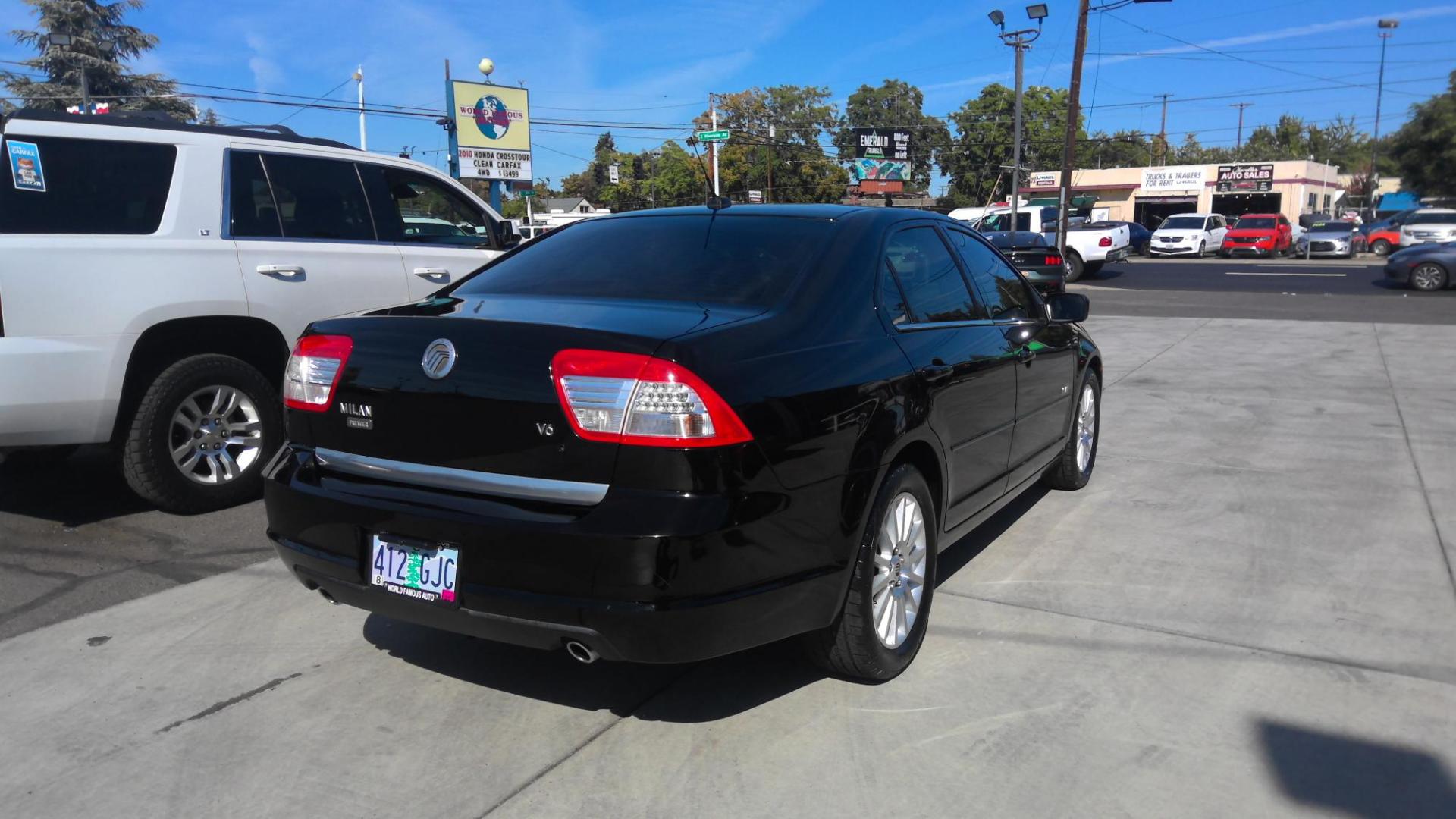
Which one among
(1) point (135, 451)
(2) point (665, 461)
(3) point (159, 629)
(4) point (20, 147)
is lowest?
(3) point (159, 629)

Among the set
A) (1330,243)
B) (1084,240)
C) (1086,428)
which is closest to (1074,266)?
(1084,240)

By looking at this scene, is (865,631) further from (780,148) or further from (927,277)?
(780,148)

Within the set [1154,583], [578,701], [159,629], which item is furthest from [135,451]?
[1154,583]

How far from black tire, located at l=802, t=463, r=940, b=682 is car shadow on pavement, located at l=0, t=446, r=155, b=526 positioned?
4.23 m

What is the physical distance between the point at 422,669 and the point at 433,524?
996mm

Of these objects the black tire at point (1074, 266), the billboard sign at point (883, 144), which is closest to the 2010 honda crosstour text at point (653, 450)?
the black tire at point (1074, 266)

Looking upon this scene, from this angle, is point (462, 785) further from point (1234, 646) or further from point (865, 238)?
point (1234, 646)

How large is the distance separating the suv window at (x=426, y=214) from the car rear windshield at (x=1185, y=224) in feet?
120

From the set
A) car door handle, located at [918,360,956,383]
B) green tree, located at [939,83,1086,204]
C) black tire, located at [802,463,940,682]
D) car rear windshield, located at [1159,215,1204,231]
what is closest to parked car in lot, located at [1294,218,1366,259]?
car rear windshield, located at [1159,215,1204,231]

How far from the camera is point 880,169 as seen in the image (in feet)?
221

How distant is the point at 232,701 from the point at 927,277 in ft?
9.78

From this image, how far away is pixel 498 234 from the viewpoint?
7250 mm

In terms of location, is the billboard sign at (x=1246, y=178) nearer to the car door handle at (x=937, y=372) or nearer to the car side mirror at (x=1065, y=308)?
the car side mirror at (x=1065, y=308)

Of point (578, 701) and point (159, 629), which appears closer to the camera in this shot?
point (578, 701)
